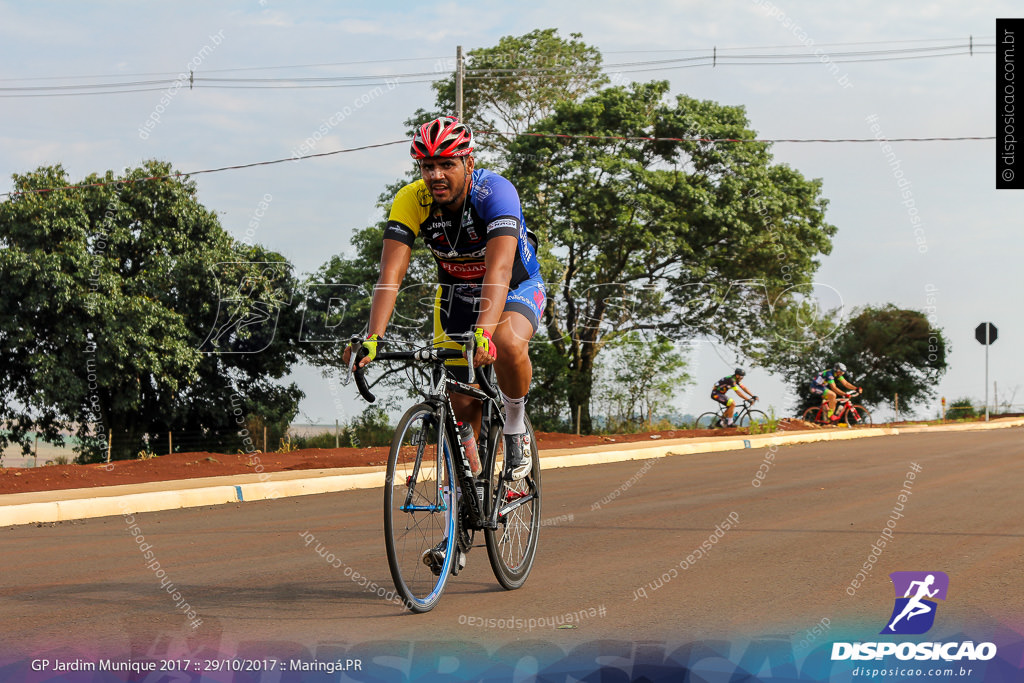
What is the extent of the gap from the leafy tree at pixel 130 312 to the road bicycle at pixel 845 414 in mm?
17735

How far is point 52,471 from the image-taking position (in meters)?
12.4

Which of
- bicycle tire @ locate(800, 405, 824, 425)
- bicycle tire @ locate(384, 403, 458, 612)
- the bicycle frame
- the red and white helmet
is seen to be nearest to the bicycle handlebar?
the bicycle frame

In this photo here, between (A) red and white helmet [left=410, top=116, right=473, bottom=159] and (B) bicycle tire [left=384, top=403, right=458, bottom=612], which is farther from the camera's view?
(A) red and white helmet [left=410, top=116, right=473, bottom=159]

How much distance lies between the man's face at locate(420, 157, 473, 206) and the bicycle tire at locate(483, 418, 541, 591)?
4.39 ft

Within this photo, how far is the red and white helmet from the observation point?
5.18 m

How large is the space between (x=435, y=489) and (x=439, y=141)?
1758 millimetres

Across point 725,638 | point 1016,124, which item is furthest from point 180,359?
point 725,638

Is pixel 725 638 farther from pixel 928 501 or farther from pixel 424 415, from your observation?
pixel 928 501

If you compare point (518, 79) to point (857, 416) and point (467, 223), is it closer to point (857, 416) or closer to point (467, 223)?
point (857, 416)

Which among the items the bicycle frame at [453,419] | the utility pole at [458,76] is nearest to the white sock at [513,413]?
the bicycle frame at [453,419]

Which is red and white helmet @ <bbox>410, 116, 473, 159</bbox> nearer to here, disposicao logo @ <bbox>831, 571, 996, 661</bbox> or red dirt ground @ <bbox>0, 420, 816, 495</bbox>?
disposicao logo @ <bbox>831, 571, 996, 661</bbox>

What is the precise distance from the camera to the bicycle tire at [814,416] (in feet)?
96.1

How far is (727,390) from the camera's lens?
26656 millimetres

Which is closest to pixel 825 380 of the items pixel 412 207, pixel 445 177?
pixel 412 207
